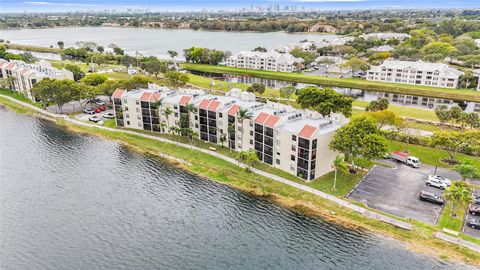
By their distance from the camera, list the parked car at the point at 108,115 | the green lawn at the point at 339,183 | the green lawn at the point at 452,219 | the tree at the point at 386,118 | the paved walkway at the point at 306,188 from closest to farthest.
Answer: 1. the green lawn at the point at 452,219
2. the paved walkway at the point at 306,188
3. the green lawn at the point at 339,183
4. the tree at the point at 386,118
5. the parked car at the point at 108,115

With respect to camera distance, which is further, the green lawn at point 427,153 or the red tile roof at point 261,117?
the green lawn at point 427,153

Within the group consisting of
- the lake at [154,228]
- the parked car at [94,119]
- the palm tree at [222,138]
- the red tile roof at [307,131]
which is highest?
the red tile roof at [307,131]

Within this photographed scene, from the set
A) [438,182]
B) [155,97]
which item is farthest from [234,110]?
[438,182]

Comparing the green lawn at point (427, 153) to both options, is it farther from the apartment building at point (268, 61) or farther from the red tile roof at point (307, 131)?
the apartment building at point (268, 61)

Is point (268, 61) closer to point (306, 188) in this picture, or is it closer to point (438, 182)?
point (306, 188)

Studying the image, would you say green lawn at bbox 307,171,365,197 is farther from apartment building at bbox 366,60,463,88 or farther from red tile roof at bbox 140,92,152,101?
apartment building at bbox 366,60,463,88

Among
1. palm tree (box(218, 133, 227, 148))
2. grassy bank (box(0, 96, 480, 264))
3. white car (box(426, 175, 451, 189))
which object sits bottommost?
grassy bank (box(0, 96, 480, 264))

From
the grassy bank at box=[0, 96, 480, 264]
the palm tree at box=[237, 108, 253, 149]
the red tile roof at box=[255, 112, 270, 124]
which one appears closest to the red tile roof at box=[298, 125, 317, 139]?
the grassy bank at box=[0, 96, 480, 264]

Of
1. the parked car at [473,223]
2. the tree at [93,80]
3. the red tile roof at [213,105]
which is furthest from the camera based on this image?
the tree at [93,80]

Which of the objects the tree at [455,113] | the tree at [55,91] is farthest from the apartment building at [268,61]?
the tree at [55,91]
